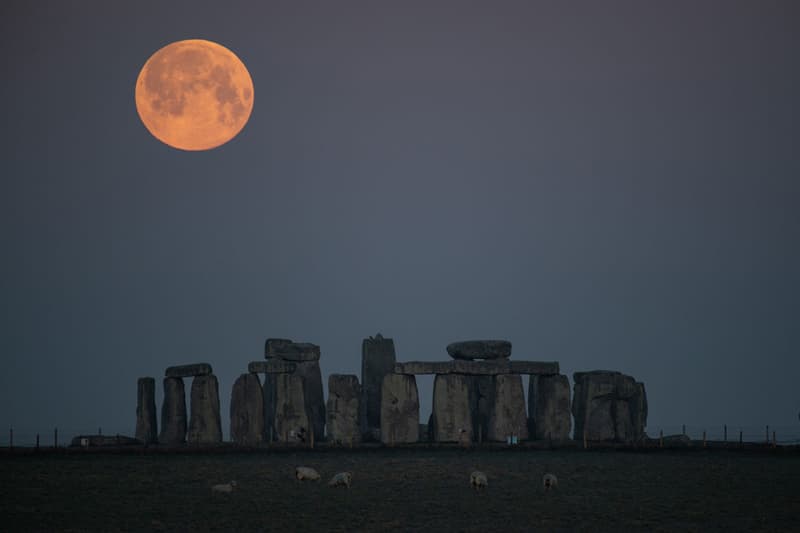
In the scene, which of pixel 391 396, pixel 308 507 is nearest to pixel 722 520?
pixel 308 507

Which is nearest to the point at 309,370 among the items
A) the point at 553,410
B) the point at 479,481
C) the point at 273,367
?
the point at 273,367

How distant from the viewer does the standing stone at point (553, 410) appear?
4844cm

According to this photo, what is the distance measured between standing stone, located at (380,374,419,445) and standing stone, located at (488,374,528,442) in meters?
2.85

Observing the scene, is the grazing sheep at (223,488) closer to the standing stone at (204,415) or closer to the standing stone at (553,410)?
the standing stone at (204,415)

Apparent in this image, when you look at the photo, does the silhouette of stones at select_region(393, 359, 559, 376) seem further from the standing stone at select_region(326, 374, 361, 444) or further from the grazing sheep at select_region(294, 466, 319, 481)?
the grazing sheep at select_region(294, 466, 319, 481)

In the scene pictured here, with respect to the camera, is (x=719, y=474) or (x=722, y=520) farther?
(x=719, y=474)

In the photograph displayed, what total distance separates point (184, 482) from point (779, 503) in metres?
14.7

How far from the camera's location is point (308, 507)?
28594mm

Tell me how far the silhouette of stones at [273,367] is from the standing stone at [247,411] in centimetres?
45

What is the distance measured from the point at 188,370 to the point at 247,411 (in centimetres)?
313

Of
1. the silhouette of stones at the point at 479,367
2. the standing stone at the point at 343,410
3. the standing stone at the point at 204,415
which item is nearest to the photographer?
the silhouette of stones at the point at 479,367

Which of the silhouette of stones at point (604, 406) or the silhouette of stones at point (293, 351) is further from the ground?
the silhouette of stones at point (293, 351)

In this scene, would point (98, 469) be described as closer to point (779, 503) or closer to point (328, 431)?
point (328, 431)

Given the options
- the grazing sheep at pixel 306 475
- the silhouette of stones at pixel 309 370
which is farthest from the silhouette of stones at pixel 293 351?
the grazing sheep at pixel 306 475
